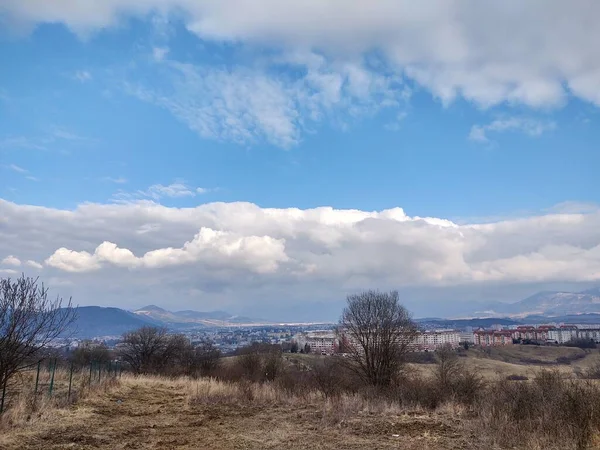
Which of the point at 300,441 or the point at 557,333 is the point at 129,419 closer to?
the point at 300,441

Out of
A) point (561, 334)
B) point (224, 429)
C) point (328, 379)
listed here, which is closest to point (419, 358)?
point (328, 379)

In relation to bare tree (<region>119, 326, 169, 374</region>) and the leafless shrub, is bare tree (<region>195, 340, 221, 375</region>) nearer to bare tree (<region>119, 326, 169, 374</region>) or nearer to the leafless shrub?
bare tree (<region>119, 326, 169, 374</region>)

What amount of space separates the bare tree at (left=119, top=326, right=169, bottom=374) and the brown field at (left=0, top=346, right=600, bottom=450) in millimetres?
36179

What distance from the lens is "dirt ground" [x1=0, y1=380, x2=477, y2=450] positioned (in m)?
11.0

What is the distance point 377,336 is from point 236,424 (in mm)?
16592

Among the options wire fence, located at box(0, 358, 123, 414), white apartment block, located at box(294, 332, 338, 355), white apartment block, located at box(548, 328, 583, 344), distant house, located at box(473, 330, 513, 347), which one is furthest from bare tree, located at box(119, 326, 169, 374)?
white apartment block, located at box(548, 328, 583, 344)

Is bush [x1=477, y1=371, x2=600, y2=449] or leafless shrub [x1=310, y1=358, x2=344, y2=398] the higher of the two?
bush [x1=477, y1=371, x2=600, y2=449]

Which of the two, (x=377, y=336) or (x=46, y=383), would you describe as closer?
(x=46, y=383)

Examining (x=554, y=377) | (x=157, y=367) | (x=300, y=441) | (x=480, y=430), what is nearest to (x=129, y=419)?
(x=300, y=441)

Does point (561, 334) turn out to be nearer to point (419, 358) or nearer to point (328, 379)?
point (419, 358)

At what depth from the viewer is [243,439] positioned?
12.0 meters

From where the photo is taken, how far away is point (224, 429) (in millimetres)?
13508

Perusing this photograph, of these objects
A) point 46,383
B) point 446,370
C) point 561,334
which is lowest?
point 561,334

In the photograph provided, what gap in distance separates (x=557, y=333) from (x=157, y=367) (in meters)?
152
